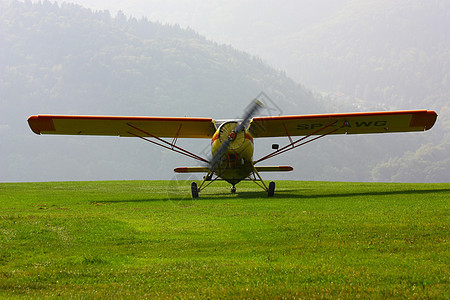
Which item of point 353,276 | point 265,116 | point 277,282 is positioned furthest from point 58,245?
point 265,116

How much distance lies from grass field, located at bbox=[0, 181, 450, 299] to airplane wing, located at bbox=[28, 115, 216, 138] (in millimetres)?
8176

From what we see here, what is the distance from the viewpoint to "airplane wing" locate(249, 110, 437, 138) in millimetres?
21172

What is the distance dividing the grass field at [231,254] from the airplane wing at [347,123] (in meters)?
7.73

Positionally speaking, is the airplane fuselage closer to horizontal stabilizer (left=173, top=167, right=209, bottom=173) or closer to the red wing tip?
horizontal stabilizer (left=173, top=167, right=209, bottom=173)

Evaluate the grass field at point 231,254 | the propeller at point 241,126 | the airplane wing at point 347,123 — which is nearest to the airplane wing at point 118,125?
the propeller at point 241,126

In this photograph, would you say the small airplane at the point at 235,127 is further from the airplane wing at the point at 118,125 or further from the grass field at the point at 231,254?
the grass field at the point at 231,254

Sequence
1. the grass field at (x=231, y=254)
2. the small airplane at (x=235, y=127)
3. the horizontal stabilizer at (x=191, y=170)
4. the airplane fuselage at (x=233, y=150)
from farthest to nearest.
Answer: the horizontal stabilizer at (x=191, y=170), the small airplane at (x=235, y=127), the airplane fuselage at (x=233, y=150), the grass field at (x=231, y=254)

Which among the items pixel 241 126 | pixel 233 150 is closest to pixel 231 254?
pixel 233 150

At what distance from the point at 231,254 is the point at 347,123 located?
47.0 feet

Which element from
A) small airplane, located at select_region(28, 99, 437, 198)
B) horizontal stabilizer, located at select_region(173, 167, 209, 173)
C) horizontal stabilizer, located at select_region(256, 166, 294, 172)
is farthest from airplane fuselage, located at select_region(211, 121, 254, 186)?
horizontal stabilizer, located at select_region(256, 166, 294, 172)

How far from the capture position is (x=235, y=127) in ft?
66.2

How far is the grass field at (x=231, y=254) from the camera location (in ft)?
21.0

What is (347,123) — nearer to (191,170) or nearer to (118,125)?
(191,170)

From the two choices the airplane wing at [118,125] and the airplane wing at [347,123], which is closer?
the airplane wing at [347,123]
